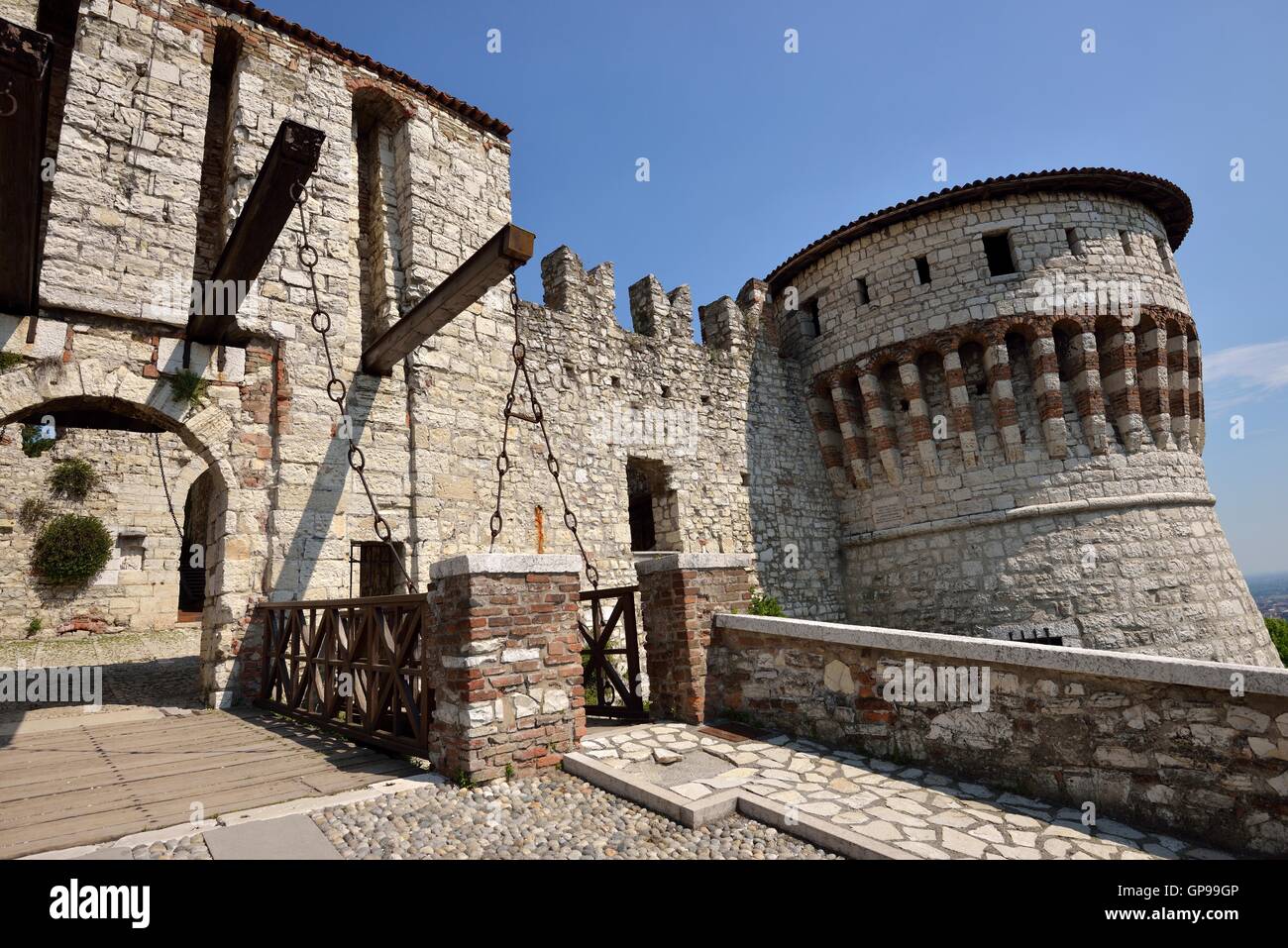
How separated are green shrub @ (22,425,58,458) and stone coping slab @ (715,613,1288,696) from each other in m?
13.6

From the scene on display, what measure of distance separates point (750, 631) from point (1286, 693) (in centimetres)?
308

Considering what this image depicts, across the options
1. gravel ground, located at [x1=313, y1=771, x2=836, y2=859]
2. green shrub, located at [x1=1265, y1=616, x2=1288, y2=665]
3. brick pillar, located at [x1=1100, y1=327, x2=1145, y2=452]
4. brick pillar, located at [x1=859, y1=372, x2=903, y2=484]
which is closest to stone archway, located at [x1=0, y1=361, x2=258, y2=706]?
gravel ground, located at [x1=313, y1=771, x2=836, y2=859]

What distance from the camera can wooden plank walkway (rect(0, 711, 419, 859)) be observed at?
10.4 feet

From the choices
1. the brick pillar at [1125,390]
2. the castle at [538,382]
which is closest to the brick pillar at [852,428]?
the castle at [538,382]

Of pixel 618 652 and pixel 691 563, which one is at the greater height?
pixel 691 563

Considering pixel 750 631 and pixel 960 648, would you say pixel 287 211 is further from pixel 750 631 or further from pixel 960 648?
pixel 960 648

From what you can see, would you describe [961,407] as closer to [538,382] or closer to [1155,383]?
A: [1155,383]

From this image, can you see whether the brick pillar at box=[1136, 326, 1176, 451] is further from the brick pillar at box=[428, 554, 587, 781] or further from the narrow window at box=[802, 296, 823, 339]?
the brick pillar at box=[428, 554, 587, 781]

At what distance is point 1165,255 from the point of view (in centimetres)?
1250

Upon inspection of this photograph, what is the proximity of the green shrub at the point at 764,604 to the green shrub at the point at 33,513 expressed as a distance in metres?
13.0

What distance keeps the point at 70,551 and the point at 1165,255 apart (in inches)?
830

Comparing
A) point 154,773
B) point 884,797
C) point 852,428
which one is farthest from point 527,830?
point 852,428
